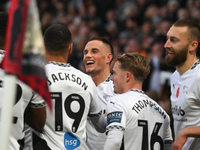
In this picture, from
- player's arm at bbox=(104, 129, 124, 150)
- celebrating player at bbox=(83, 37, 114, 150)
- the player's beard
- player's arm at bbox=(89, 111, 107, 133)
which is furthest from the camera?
celebrating player at bbox=(83, 37, 114, 150)

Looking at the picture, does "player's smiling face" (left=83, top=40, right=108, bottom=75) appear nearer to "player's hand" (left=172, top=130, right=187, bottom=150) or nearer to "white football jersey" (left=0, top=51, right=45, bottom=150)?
"player's hand" (left=172, top=130, right=187, bottom=150)

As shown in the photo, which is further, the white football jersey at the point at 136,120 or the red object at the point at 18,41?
the white football jersey at the point at 136,120

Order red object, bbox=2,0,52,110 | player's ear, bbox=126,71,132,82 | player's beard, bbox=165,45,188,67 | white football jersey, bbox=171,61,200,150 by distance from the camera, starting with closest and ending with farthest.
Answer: red object, bbox=2,0,52,110
player's ear, bbox=126,71,132,82
white football jersey, bbox=171,61,200,150
player's beard, bbox=165,45,188,67

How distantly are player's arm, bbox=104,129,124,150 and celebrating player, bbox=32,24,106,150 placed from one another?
335 millimetres

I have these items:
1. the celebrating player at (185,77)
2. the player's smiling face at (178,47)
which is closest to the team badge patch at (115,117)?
the celebrating player at (185,77)

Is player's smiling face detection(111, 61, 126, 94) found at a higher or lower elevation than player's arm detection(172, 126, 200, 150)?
higher

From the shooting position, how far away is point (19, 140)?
3.71 m

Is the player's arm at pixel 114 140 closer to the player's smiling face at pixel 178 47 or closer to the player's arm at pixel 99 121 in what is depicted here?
the player's arm at pixel 99 121

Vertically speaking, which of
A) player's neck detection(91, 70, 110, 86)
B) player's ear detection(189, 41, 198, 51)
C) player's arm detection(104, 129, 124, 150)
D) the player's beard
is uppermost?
player's ear detection(189, 41, 198, 51)

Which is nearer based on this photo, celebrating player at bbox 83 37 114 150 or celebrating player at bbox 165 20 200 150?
celebrating player at bbox 165 20 200 150

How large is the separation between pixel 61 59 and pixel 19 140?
885 millimetres

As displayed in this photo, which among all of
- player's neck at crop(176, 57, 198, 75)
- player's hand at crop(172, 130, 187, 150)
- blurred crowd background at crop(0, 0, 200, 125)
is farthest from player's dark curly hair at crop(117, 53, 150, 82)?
blurred crowd background at crop(0, 0, 200, 125)

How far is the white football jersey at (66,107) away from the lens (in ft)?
13.0

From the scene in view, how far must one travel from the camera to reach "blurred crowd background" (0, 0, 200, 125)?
9.21m
